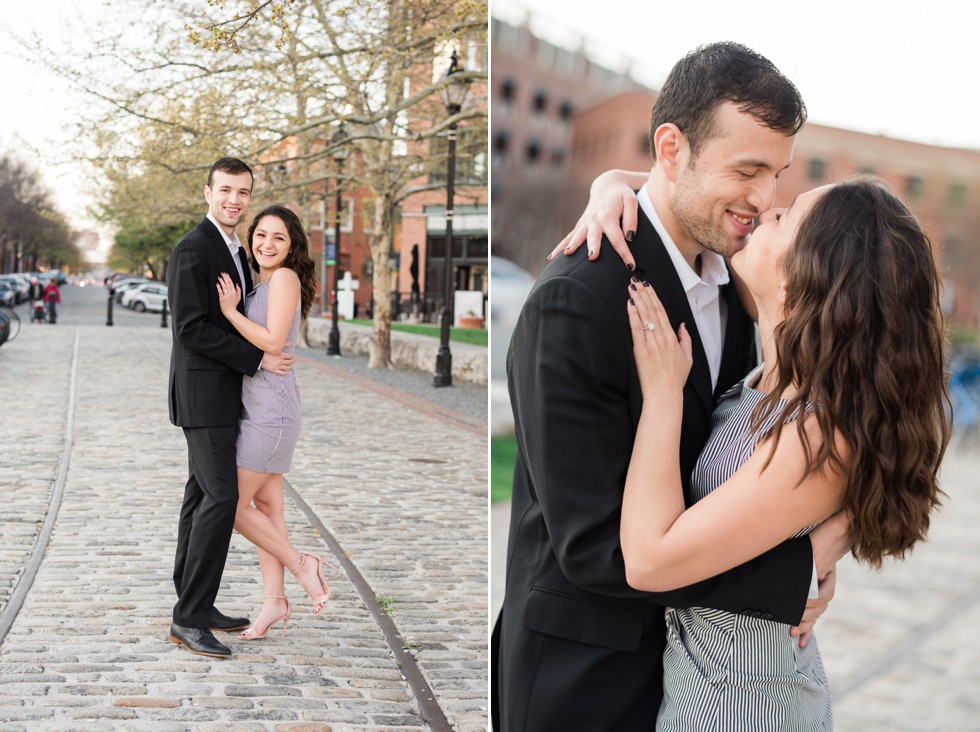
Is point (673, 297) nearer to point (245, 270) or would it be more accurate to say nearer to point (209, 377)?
point (209, 377)

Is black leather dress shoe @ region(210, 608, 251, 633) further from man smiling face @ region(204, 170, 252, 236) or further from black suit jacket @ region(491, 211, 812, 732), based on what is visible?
black suit jacket @ region(491, 211, 812, 732)

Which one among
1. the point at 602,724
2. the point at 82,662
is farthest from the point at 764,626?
the point at 82,662

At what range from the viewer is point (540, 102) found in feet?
249

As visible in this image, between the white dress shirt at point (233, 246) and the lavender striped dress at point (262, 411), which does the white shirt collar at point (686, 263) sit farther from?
the lavender striped dress at point (262, 411)

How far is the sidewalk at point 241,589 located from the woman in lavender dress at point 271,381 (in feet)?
1.67

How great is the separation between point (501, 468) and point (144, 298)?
1449 inches

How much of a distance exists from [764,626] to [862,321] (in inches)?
21.1

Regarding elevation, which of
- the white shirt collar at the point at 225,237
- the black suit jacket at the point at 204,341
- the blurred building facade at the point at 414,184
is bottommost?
the black suit jacket at the point at 204,341

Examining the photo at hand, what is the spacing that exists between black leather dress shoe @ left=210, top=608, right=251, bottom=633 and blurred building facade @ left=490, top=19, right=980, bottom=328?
57770 millimetres

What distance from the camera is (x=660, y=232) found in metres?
2.16

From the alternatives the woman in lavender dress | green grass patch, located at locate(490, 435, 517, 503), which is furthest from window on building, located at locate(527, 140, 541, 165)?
the woman in lavender dress

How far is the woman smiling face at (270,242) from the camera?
4.71 metres

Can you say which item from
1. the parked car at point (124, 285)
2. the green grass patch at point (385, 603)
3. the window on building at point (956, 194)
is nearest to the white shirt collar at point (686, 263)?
the green grass patch at point (385, 603)

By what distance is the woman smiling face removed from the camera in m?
4.71
